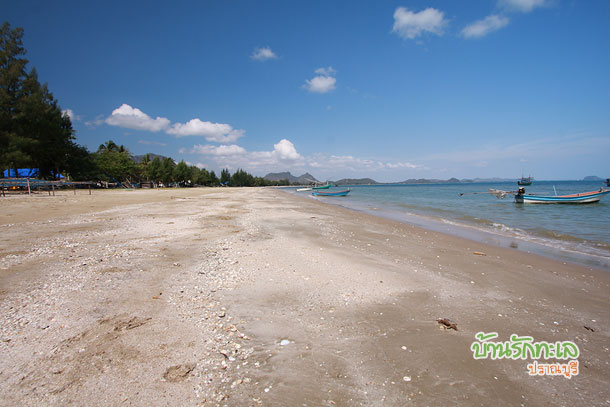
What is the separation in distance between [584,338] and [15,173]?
8246cm

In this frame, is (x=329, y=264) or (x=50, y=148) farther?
(x=50, y=148)

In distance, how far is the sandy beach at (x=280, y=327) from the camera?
2695mm

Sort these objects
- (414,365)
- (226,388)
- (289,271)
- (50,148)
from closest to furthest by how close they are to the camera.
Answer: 1. (226,388)
2. (414,365)
3. (289,271)
4. (50,148)

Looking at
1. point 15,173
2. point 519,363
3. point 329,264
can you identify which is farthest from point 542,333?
point 15,173

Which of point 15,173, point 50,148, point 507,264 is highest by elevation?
point 50,148

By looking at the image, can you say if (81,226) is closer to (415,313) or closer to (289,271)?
(289,271)

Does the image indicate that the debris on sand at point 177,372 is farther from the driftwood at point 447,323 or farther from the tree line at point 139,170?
the tree line at point 139,170

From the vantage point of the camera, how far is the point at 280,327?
390 centimetres

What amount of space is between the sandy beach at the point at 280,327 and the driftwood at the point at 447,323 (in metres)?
0.07

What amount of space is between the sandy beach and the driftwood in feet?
0.24

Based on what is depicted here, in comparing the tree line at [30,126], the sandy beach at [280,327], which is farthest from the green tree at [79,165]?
the sandy beach at [280,327]

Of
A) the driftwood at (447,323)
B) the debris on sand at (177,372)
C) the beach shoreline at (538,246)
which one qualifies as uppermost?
the debris on sand at (177,372)

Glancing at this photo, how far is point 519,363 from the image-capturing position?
3.36 metres

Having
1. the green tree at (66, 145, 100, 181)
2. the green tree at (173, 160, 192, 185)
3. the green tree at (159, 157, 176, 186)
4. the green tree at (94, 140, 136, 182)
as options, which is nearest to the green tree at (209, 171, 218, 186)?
the green tree at (173, 160, 192, 185)
